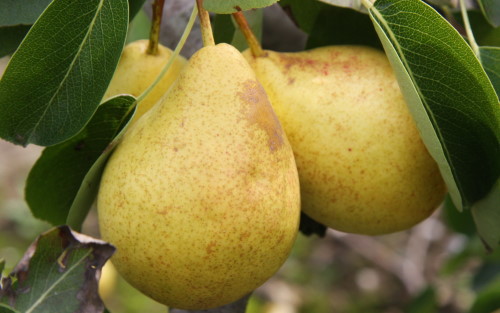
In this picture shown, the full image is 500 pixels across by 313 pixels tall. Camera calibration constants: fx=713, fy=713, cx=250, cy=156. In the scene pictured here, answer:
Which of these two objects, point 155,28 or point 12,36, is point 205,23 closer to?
point 155,28

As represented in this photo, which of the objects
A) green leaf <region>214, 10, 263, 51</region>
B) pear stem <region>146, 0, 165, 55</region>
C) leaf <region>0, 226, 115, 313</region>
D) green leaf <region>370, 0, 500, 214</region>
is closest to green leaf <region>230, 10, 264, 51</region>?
green leaf <region>214, 10, 263, 51</region>

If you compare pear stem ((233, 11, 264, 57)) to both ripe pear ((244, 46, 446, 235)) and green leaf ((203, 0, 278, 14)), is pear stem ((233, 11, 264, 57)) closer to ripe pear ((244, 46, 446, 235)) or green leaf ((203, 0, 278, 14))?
ripe pear ((244, 46, 446, 235))

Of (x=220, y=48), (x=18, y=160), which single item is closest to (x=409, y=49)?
(x=220, y=48)

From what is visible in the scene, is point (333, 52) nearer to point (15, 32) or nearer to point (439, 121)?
point (439, 121)

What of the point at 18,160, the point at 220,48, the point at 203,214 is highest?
the point at 220,48


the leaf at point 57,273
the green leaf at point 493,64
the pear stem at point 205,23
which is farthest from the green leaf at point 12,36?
the green leaf at point 493,64

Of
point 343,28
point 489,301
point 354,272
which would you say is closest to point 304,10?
point 343,28
